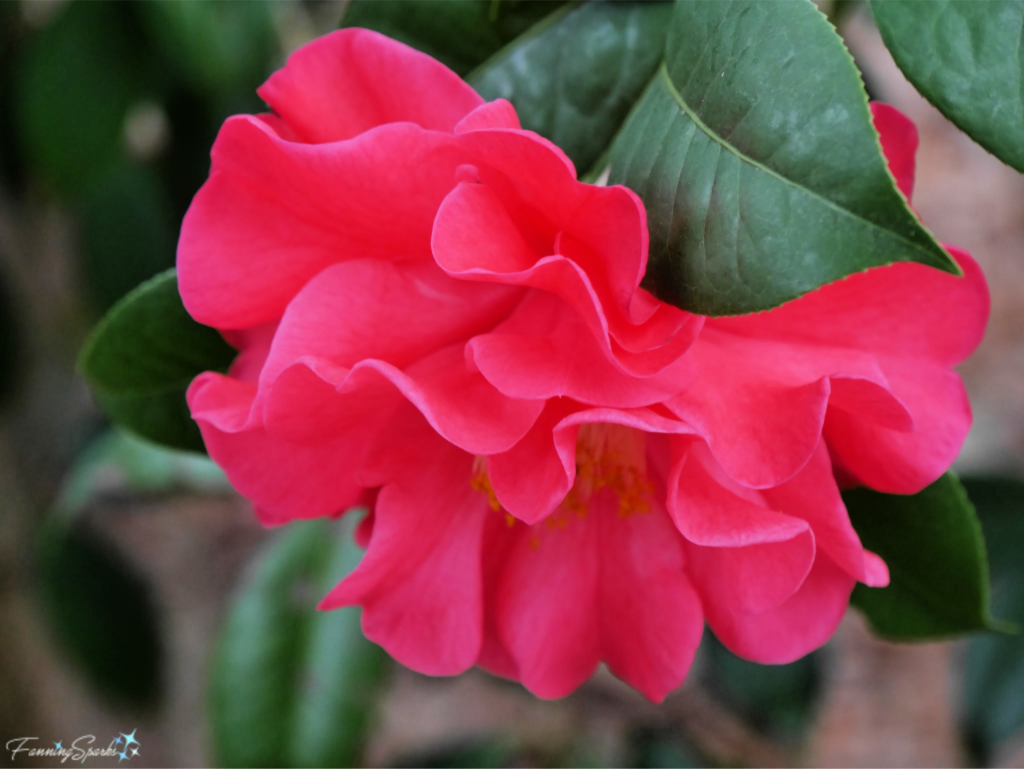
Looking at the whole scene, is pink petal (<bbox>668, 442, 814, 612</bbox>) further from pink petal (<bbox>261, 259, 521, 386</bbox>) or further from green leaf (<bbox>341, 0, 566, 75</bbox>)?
green leaf (<bbox>341, 0, 566, 75</bbox>)

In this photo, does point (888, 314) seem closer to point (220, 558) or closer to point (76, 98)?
point (76, 98)

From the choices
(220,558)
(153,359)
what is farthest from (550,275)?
(220,558)

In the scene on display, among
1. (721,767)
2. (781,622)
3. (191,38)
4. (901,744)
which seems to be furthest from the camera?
(901,744)

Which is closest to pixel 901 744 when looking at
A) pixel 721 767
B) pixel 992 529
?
pixel 721 767

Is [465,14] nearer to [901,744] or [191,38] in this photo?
[191,38]

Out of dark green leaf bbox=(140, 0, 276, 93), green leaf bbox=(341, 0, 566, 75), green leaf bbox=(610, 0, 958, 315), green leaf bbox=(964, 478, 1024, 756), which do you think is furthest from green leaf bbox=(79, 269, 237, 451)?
green leaf bbox=(964, 478, 1024, 756)
